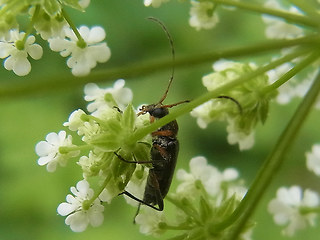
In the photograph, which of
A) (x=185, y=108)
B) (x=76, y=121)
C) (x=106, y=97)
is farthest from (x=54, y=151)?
(x=185, y=108)

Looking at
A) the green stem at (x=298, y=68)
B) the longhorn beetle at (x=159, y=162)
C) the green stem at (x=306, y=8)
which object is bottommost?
the longhorn beetle at (x=159, y=162)

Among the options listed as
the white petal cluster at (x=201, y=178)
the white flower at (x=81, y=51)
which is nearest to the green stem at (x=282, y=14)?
the white flower at (x=81, y=51)

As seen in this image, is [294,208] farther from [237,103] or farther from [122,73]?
[122,73]

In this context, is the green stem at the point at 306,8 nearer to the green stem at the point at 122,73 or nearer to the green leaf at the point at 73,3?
the green stem at the point at 122,73

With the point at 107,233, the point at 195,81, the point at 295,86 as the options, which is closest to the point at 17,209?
the point at 107,233

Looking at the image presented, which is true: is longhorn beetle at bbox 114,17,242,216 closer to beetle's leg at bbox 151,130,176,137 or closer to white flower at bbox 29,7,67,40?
beetle's leg at bbox 151,130,176,137

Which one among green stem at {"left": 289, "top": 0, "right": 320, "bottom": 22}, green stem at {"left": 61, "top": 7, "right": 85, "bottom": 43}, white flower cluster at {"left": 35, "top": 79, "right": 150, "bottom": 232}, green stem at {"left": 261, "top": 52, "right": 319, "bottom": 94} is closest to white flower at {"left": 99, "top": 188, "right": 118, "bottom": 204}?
white flower cluster at {"left": 35, "top": 79, "right": 150, "bottom": 232}
